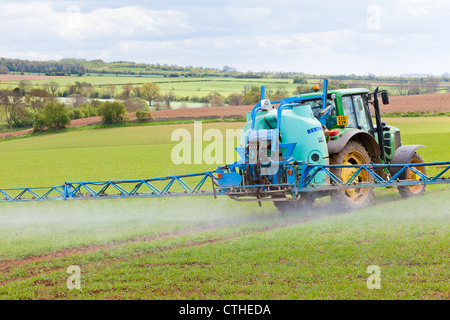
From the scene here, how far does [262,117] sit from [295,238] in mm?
3448

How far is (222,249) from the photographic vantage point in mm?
10156

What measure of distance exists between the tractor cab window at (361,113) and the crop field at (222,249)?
2.19m

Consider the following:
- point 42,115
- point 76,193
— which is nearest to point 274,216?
point 76,193

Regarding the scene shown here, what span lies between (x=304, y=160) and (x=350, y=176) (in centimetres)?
202

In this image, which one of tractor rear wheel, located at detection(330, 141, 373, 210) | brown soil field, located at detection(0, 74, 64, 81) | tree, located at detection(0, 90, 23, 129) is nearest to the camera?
tractor rear wheel, located at detection(330, 141, 373, 210)

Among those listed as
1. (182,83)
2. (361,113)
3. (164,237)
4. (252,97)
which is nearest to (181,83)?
(182,83)

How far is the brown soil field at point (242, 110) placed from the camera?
5131 centimetres

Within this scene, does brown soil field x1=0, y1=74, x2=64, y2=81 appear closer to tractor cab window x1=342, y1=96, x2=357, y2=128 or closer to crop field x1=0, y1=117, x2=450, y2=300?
crop field x1=0, y1=117, x2=450, y2=300

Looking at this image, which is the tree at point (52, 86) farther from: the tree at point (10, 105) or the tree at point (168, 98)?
the tree at point (168, 98)

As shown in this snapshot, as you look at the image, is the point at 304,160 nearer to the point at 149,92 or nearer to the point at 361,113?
the point at 361,113

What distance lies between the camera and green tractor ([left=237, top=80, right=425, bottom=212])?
12.2 meters

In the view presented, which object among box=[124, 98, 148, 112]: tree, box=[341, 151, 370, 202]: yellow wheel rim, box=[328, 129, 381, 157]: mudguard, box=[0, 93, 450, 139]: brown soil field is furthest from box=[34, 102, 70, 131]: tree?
box=[341, 151, 370, 202]: yellow wheel rim

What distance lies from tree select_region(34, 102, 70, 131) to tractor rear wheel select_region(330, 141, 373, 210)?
52633 mm

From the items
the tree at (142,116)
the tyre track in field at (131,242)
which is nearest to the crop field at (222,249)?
the tyre track in field at (131,242)
